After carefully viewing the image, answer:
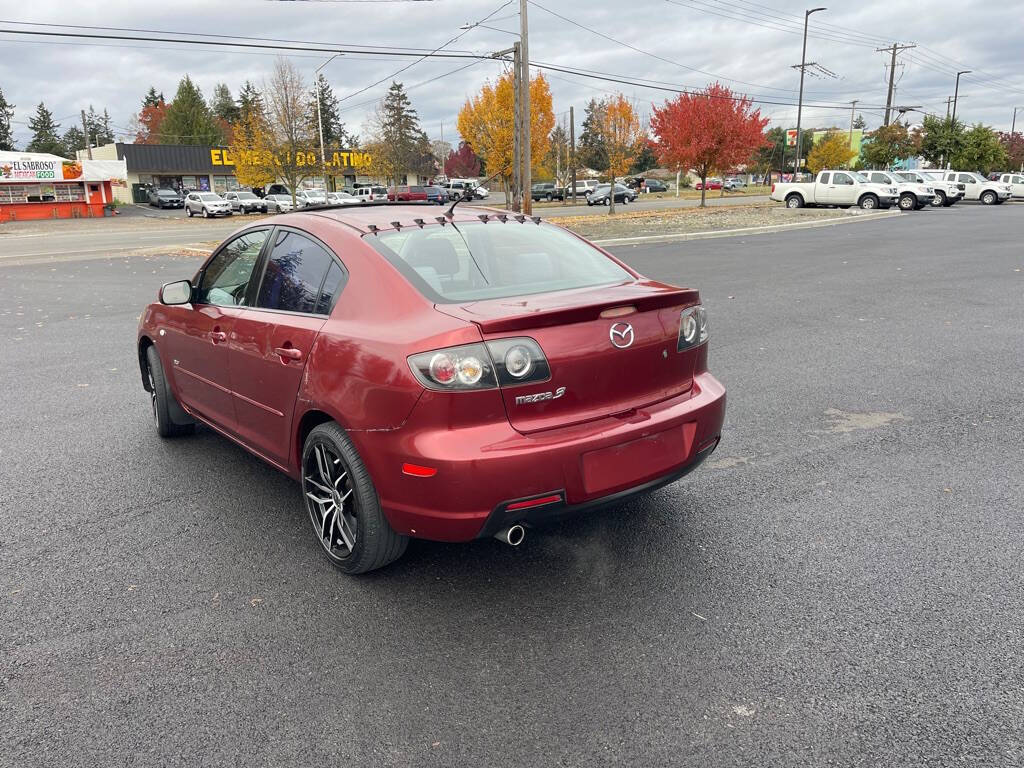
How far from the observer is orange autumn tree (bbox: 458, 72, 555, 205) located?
37.8m

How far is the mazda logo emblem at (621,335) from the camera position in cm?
309

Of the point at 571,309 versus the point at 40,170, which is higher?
the point at 40,170

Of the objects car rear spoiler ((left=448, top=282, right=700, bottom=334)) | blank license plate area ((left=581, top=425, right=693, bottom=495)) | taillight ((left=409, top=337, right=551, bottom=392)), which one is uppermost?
car rear spoiler ((left=448, top=282, right=700, bottom=334))

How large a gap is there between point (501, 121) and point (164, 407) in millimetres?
36253

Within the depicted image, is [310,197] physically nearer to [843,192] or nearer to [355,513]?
[843,192]

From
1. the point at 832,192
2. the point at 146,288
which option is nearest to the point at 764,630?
the point at 146,288

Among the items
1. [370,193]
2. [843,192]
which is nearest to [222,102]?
[370,193]

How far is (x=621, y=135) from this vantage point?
4247 centimetres

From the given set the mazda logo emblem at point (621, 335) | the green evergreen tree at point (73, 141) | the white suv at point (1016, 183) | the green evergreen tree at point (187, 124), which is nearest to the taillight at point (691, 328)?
the mazda logo emblem at point (621, 335)

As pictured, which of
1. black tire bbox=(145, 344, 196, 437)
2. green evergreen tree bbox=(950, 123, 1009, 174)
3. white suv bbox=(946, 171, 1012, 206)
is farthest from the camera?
green evergreen tree bbox=(950, 123, 1009, 174)

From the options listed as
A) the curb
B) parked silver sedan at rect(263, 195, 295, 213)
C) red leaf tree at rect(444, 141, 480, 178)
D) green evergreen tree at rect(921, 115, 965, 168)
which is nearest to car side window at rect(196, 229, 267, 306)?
the curb

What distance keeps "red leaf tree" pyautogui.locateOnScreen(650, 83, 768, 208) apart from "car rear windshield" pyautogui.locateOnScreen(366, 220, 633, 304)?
38923mm

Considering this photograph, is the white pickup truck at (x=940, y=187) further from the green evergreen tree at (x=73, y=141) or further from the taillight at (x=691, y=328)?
the green evergreen tree at (x=73, y=141)

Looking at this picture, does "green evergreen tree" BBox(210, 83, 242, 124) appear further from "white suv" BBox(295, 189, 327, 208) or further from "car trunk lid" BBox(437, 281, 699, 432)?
"car trunk lid" BBox(437, 281, 699, 432)
